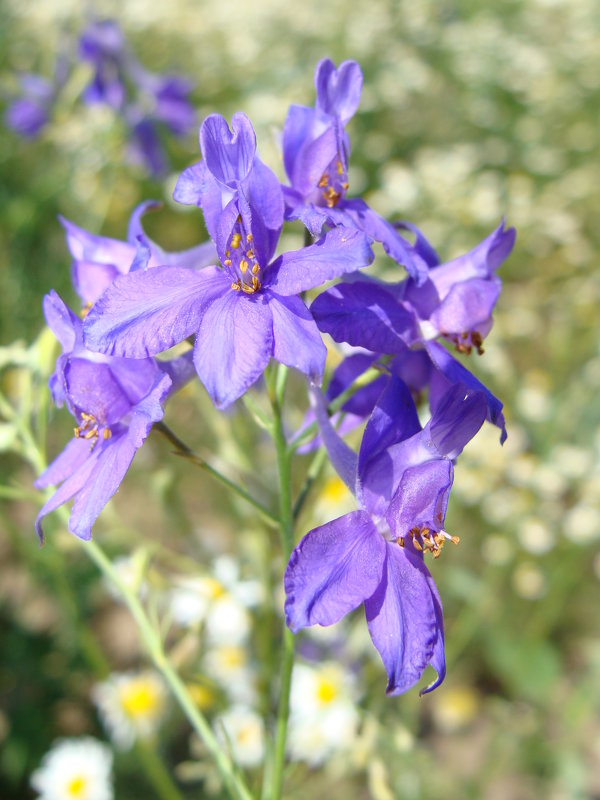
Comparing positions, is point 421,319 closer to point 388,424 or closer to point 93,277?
point 388,424

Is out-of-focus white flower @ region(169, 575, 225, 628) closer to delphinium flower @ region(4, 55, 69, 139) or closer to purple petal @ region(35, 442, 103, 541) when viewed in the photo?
purple petal @ region(35, 442, 103, 541)

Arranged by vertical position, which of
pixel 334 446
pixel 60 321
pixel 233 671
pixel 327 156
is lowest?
pixel 233 671

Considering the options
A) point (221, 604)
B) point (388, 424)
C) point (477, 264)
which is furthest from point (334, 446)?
point (221, 604)

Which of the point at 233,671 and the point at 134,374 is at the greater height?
the point at 134,374

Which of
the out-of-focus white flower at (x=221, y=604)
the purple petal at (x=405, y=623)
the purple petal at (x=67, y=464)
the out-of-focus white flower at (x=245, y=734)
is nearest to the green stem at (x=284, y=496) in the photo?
the purple petal at (x=405, y=623)

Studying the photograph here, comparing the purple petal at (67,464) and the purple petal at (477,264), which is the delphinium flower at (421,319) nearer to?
the purple petal at (477,264)

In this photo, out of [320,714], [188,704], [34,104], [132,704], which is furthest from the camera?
[34,104]
